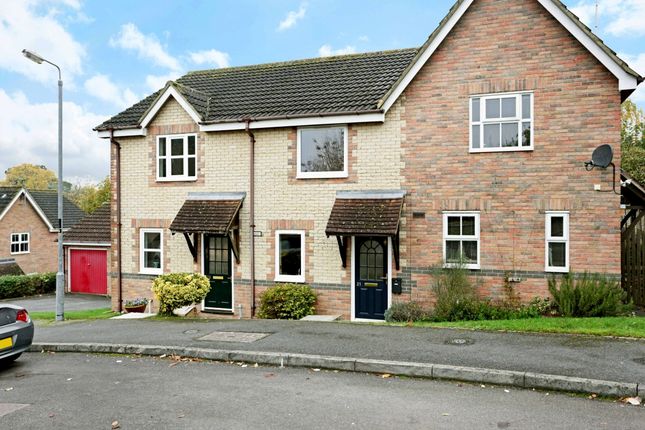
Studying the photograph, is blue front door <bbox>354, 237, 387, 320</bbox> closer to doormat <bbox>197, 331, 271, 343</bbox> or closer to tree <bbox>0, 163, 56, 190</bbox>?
doormat <bbox>197, 331, 271, 343</bbox>

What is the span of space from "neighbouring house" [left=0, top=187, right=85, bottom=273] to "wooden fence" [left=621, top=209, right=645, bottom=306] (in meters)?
31.4

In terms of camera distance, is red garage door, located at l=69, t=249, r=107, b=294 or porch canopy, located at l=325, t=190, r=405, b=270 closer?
porch canopy, located at l=325, t=190, r=405, b=270

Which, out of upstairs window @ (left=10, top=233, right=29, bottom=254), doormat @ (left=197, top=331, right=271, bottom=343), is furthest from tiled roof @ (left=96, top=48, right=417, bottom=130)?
upstairs window @ (left=10, top=233, right=29, bottom=254)

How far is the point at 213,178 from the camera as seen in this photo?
1588 centimetres

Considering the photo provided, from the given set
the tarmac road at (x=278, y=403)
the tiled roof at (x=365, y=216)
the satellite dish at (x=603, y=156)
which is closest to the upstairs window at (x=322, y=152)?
the tiled roof at (x=365, y=216)

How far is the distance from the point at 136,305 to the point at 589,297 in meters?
12.8

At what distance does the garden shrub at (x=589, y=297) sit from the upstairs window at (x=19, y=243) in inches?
1335

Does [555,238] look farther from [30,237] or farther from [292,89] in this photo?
[30,237]

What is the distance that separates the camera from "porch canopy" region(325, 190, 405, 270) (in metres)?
13.0

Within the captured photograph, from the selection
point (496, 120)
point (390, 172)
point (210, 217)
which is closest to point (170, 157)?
point (210, 217)

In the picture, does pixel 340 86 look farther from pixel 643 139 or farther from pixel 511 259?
pixel 643 139

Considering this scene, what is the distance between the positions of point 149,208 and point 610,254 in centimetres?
1331

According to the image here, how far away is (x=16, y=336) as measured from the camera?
878 cm

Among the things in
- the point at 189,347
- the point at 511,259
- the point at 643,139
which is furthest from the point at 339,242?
the point at 643,139
